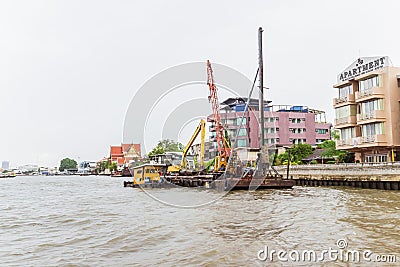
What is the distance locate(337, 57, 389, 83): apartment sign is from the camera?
35875 mm

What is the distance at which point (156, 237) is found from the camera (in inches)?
447

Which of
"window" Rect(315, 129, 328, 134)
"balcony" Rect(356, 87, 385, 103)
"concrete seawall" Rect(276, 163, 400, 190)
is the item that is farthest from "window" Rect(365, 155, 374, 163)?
"window" Rect(315, 129, 328, 134)

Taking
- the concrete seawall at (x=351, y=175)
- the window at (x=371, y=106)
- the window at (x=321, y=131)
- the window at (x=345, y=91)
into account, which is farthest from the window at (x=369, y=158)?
the window at (x=321, y=131)

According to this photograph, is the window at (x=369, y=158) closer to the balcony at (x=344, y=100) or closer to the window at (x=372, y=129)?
the window at (x=372, y=129)

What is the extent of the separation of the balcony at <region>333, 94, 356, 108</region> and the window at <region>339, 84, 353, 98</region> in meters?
0.38

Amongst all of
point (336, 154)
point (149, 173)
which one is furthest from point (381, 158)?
point (149, 173)

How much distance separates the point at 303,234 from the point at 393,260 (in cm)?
326

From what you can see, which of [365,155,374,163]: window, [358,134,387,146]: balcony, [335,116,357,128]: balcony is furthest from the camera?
[335,116,357,128]: balcony

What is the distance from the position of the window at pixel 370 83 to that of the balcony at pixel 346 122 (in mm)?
3163

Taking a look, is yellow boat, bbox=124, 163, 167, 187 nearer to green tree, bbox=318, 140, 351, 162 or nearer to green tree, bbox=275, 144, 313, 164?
green tree, bbox=318, 140, 351, 162

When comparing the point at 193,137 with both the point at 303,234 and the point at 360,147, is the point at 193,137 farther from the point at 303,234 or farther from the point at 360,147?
the point at 303,234

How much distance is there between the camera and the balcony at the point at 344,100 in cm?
3900

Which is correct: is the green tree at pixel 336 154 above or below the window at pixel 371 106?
below

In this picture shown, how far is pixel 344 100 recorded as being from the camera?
130 ft
